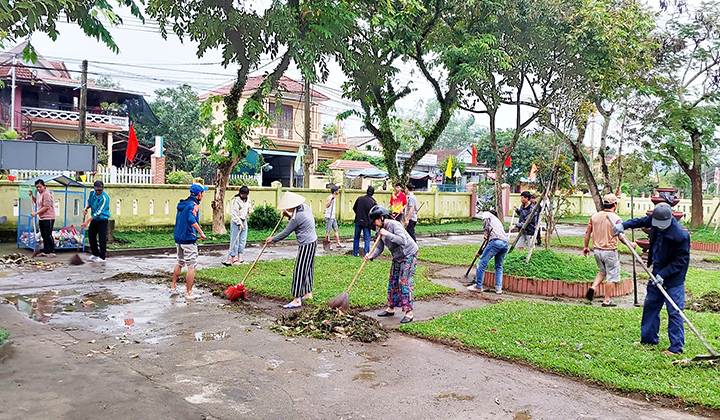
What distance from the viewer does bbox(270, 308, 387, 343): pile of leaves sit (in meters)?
6.81

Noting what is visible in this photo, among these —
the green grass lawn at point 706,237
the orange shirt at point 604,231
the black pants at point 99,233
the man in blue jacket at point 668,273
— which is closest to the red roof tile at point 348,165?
the green grass lawn at point 706,237

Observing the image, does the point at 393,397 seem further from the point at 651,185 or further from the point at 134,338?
the point at 651,185

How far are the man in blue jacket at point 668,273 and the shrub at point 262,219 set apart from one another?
48.7 ft

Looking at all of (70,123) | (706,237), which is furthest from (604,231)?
(70,123)

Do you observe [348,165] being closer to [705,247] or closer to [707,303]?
[705,247]

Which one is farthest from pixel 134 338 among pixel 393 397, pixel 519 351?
pixel 519 351

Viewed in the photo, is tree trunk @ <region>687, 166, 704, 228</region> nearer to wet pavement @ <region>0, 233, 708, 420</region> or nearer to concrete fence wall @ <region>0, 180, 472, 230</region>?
concrete fence wall @ <region>0, 180, 472, 230</region>

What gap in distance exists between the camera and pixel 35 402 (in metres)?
4.42

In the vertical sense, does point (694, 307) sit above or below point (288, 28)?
below

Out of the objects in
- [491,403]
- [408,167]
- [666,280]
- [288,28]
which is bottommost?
[491,403]

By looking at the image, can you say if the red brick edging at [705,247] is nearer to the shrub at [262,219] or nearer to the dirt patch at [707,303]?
the dirt patch at [707,303]

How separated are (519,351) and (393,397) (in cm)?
196

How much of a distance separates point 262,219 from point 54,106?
18710mm

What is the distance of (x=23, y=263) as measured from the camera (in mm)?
11766
